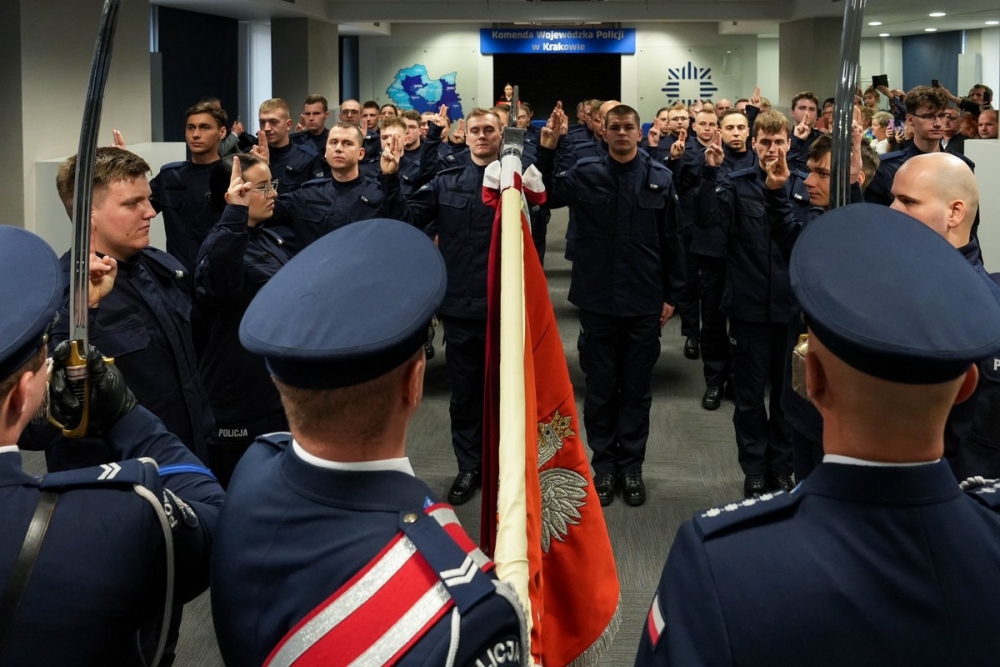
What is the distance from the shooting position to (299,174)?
673 cm

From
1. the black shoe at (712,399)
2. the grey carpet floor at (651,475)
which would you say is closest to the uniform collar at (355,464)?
the grey carpet floor at (651,475)

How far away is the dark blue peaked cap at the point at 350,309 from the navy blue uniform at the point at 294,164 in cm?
547

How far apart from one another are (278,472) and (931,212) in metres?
2.05

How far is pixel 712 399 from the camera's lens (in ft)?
19.3

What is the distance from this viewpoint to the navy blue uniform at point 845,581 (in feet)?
3.49

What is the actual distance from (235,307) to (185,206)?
6.76ft

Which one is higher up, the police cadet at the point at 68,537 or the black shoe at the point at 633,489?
the police cadet at the point at 68,537

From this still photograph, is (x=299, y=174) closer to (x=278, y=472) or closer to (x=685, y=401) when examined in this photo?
(x=685, y=401)

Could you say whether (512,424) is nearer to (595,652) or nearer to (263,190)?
(595,652)

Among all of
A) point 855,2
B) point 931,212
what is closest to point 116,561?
point 855,2

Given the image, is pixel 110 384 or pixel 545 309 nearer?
pixel 110 384

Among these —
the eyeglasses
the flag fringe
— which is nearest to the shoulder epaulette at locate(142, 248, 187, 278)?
the eyeglasses

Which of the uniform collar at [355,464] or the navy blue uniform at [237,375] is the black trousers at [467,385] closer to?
the navy blue uniform at [237,375]

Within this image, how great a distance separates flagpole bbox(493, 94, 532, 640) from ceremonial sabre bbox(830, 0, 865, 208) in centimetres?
51
